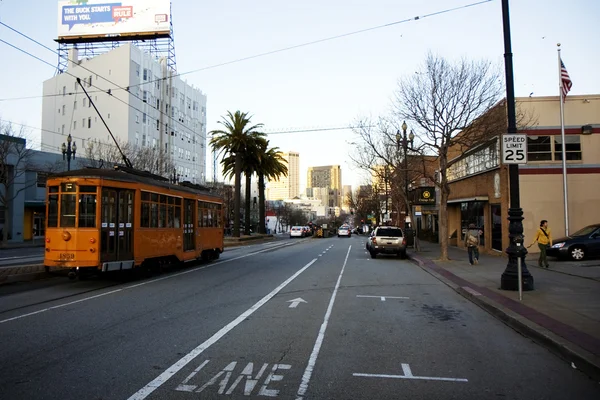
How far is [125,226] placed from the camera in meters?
14.7

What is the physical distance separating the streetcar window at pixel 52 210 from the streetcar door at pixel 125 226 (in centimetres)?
175

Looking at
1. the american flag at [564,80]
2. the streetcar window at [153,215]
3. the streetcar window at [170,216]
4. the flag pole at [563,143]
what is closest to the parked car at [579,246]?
the flag pole at [563,143]

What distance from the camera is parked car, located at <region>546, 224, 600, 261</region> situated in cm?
1948

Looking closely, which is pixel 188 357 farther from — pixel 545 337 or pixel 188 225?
pixel 188 225

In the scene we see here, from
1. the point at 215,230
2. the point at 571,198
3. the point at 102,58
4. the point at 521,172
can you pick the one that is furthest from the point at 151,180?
the point at 102,58

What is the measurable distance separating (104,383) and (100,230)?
912 cm

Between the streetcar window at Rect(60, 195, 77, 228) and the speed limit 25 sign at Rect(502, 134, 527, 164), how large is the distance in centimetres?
1212

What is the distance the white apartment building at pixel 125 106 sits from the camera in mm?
59844

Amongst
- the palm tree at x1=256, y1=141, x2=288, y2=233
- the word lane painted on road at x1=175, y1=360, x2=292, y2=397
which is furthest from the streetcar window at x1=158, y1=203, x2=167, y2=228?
the palm tree at x1=256, y1=141, x2=288, y2=233

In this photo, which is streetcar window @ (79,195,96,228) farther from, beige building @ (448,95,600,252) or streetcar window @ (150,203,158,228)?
beige building @ (448,95,600,252)

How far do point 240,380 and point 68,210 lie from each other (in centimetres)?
1041

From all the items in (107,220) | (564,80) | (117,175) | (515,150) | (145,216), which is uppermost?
(564,80)

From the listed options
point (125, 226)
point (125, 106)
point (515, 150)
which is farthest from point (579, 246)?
point (125, 106)

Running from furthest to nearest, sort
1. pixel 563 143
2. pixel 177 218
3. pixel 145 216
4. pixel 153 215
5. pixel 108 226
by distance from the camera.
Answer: pixel 563 143
pixel 177 218
pixel 153 215
pixel 145 216
pixel 108 226
